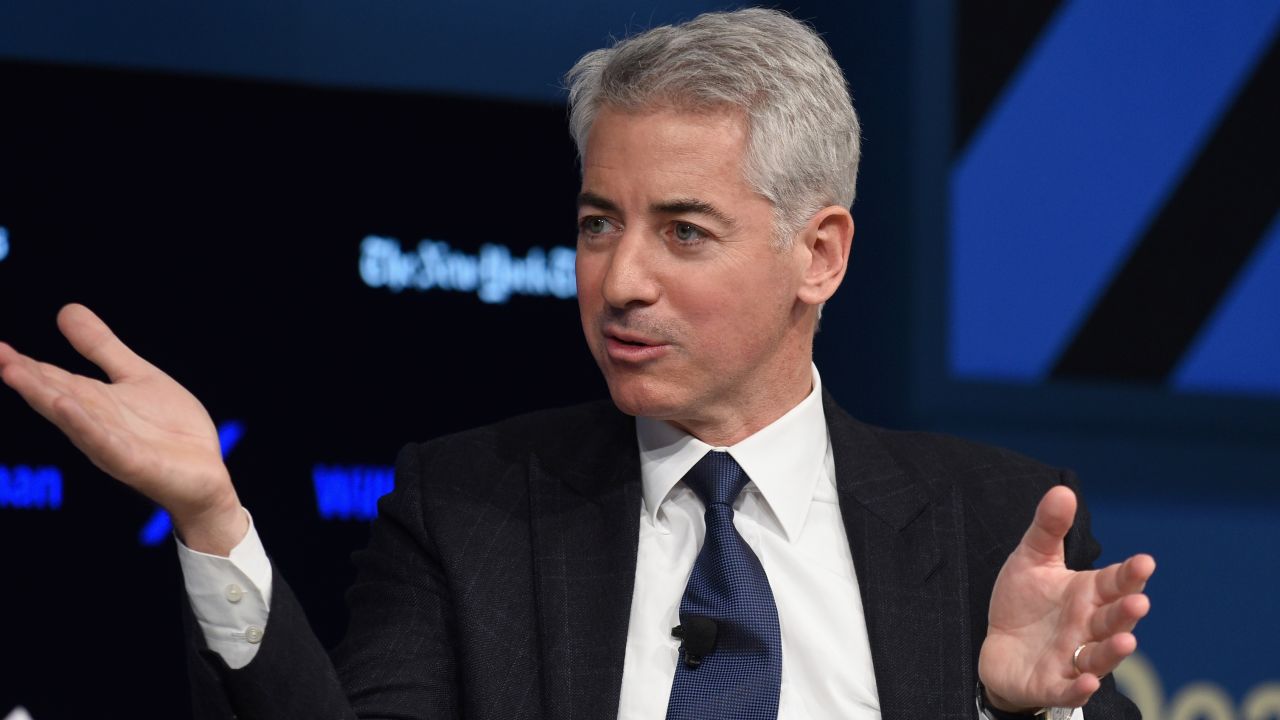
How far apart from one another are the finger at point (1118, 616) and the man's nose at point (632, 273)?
0.71 metres

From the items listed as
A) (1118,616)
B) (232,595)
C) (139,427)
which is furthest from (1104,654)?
(139,427)

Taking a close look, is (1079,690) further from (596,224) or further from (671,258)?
(596,224)

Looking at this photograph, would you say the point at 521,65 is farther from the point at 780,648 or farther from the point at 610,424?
the point at 780,648

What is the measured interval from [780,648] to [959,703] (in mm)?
257

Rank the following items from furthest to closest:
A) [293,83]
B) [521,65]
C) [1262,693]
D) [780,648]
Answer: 1. [1262,693]
2. [521,65]
3. [293,83]
4. [780,648]

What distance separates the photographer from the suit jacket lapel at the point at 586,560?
6.79ft

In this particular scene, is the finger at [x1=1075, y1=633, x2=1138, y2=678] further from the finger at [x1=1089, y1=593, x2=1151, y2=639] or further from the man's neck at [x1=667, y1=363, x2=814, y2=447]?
the man's neck at [x1=667, y1=363, x2=814, y2=447]

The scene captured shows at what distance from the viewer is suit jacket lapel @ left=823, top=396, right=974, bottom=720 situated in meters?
2.09

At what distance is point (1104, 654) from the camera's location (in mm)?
1827

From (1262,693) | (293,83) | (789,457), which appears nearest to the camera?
(789,457)

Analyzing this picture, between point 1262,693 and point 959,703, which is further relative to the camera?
Result: point 1262,693

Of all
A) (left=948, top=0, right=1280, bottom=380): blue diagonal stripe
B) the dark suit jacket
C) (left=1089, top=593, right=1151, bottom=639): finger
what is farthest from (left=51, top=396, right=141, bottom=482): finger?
(left=948, top=0, right=1280, bottom=380): blue diagonal stripe

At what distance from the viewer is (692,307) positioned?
7.02ft

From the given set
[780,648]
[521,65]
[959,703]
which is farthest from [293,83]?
[959,703]
